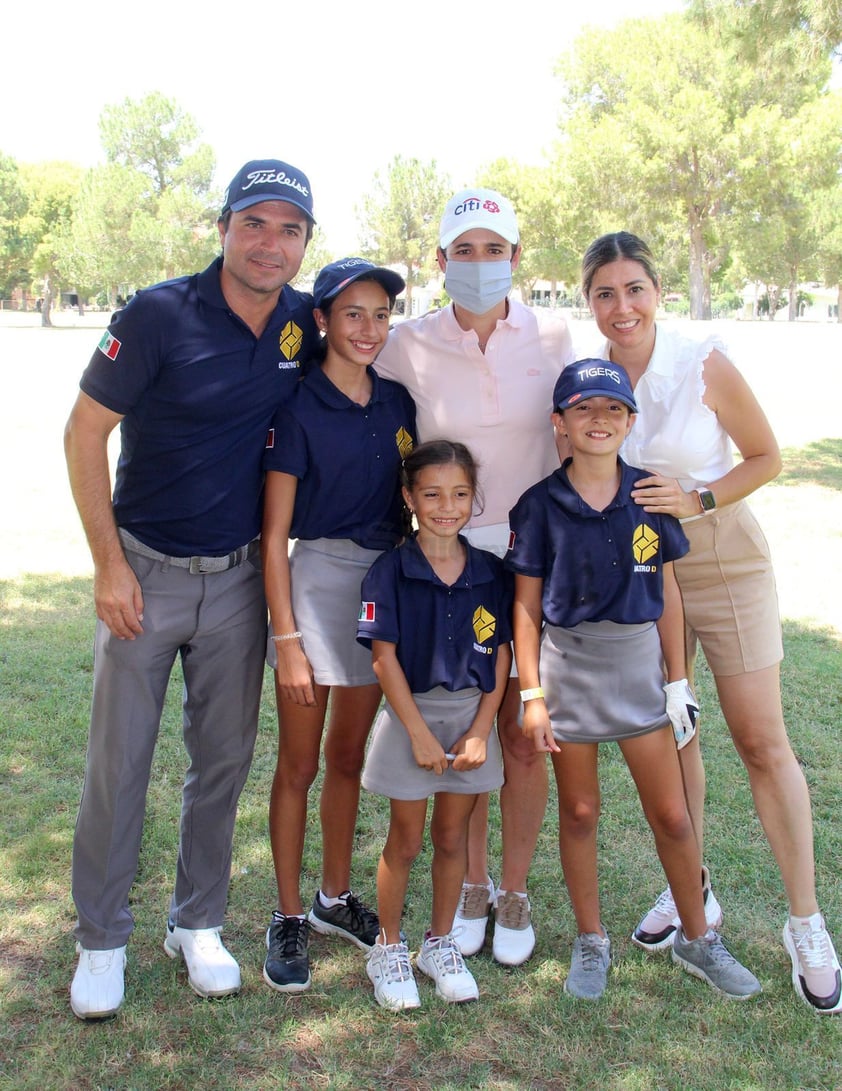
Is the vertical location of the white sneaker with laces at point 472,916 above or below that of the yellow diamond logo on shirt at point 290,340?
below

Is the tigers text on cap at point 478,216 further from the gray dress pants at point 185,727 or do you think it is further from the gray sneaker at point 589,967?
the gray sneaker at point 589,967

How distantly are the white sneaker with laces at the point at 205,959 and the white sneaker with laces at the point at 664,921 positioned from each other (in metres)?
1.33

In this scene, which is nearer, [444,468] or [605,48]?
[444,468]

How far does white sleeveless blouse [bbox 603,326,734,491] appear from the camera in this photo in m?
2.96

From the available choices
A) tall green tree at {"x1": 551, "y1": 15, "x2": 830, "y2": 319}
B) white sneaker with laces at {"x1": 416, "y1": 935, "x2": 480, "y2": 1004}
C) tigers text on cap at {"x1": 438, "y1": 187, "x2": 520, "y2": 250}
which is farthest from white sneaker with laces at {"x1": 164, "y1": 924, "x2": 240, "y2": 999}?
tall green tree at {"x1": 551, "y1": 15, "x2": 830, "y2": 319}

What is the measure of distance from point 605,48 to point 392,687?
1796 inches

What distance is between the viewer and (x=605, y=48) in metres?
41.9

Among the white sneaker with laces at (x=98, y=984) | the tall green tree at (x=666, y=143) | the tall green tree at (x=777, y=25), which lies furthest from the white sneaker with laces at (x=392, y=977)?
the tall green tree at (x=666, y=143)

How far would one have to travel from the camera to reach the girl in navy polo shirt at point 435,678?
2.83 metres

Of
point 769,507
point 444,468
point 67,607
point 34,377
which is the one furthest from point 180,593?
point 34,377

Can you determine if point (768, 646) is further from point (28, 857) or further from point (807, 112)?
point (807, 112)

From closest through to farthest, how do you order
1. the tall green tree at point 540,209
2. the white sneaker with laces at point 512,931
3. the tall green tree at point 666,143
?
the white sneaker with laces at point 512,931
the tall green tree at point 666,143
the tall green tree at point 540,209

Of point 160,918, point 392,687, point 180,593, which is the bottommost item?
point 160,918

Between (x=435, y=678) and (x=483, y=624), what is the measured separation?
222 millimetres
